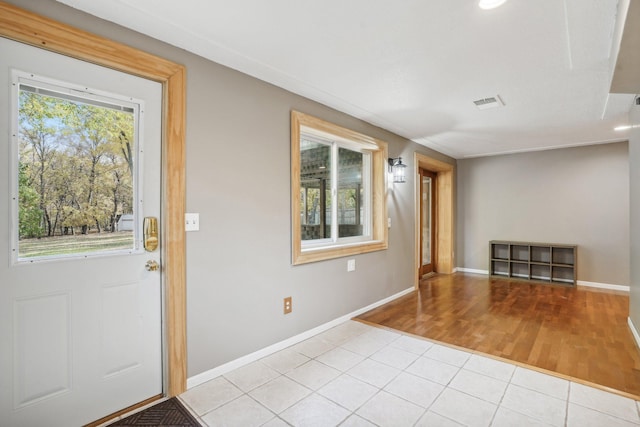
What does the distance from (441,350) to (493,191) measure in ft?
14.0

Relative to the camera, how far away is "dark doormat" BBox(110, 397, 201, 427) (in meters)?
1.77

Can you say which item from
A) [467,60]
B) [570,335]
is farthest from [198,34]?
[570,335]

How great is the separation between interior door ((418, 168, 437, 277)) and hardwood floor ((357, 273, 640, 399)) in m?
0.97

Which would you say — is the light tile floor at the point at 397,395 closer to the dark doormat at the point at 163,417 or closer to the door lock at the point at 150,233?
the dark doormat at the point at 163,417

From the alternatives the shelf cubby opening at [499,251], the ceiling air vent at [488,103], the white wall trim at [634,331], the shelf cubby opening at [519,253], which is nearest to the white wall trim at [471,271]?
the shelf cubby opening at [499,251]

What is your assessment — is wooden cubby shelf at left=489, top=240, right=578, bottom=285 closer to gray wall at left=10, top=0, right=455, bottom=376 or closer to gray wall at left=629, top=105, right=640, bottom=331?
gray wall at left=629, top=105, right=640, bottom=331

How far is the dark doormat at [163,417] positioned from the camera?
1.77 meters

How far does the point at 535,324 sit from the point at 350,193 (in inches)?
98.1

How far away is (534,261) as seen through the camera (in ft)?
17.6

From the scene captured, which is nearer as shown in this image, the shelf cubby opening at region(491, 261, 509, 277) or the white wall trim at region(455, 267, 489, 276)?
the shelf cubby opening at region(491, 261, 509, 277)

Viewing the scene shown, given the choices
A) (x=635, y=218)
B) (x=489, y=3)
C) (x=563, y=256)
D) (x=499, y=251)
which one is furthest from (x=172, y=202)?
(x=563, y=256)

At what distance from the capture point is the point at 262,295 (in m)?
2.57

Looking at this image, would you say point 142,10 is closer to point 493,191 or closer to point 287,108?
point 287,108

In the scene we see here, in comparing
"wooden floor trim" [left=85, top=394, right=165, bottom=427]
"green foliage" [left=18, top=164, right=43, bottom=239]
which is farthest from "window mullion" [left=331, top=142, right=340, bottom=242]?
"green foliage" [left=18, top=164, right=43, bottom=239]
